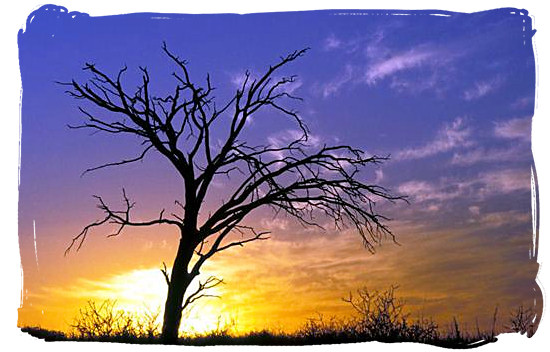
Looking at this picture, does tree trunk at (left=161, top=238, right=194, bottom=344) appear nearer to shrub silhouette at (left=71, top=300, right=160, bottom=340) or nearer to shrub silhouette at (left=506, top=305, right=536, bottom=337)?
shrub silhouette at (left=71, top=300, right=160, bottom=340)

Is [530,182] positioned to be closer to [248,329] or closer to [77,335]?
[248,329]

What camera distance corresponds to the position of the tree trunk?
606cm

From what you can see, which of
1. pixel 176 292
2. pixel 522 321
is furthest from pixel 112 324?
pixel 522 321

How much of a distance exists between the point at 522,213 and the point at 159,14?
3.35 m

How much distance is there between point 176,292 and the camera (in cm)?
616

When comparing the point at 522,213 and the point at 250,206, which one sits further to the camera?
the point at 250,206

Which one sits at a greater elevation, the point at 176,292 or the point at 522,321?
the point at 176,292

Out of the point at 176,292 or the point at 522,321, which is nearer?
the point at 522,321

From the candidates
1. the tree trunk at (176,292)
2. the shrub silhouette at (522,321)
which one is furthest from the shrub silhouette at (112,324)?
the shrub silhouette at (522,321)

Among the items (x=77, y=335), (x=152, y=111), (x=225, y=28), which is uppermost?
(x=225, y=28)

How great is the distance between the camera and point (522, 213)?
5.90 m

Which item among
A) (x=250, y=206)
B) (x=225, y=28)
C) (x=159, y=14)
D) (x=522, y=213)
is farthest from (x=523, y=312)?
(x=159, y=14)

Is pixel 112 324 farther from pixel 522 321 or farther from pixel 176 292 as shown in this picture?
pixel 522 321

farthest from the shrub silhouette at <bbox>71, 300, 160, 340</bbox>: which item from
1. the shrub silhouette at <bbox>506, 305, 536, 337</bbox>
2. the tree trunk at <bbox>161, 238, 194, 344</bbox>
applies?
the shrub silhouette at <bbox>506, 305, 536, 337</bbox>
